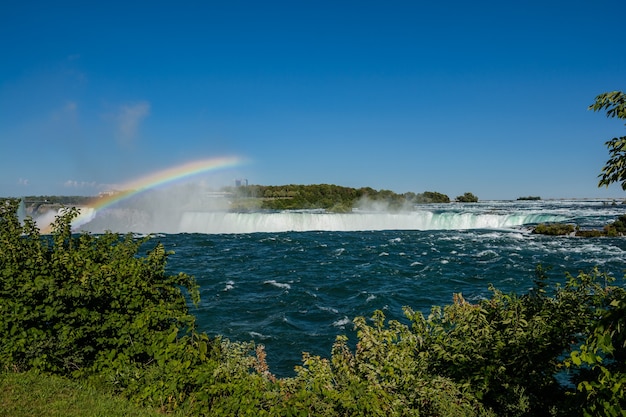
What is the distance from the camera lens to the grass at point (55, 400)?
4461 mm

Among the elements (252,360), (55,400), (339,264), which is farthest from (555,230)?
(55,400)

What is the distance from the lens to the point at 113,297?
5.64 m

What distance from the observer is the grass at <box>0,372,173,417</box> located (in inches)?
176

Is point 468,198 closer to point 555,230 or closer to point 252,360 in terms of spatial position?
point 555,230

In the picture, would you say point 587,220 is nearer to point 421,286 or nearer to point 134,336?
point 421,286

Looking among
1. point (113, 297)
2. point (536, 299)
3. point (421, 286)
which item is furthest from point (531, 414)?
point (421, 286)

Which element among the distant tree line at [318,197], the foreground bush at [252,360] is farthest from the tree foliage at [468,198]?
the foreground bush at [252,360]

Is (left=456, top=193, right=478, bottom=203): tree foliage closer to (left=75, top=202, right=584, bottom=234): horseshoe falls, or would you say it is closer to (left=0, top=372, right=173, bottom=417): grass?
(left=75, top=202, right=584, bottom=234): horseshoe falls

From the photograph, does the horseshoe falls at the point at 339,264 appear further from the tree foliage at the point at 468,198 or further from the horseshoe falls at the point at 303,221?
the tree foliage at the point at 468,198

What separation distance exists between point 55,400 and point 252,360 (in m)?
2.51

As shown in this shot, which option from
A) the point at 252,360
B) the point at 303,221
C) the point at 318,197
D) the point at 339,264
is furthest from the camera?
the point at 318,197

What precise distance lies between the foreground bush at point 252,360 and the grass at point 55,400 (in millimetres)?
189

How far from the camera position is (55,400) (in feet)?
15.4

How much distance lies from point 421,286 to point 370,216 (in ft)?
86.8
